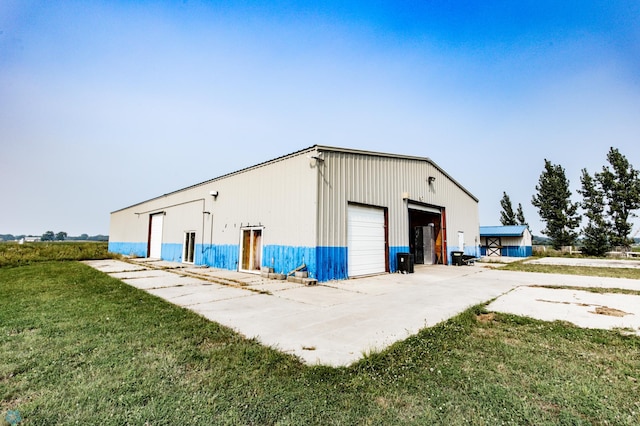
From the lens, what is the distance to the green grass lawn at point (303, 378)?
233cm

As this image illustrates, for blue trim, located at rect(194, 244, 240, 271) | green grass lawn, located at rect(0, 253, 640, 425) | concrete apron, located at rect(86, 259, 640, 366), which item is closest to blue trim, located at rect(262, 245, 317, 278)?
concrete apron, located at rect(86, 259, 640, 366)

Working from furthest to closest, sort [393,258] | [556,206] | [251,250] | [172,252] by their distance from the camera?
[556,206] → [172,252] → [251,250] → [393,258]

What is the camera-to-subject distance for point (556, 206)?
144ft

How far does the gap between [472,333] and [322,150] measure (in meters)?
8.00

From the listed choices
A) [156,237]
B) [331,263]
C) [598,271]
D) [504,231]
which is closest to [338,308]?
[331,263]

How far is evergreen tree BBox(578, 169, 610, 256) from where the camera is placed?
Answer: 36.4 m

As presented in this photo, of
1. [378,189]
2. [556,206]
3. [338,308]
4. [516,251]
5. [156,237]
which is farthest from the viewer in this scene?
[556,206]

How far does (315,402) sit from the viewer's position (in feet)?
8.24

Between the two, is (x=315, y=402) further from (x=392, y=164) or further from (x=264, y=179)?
(x=392, y=164)

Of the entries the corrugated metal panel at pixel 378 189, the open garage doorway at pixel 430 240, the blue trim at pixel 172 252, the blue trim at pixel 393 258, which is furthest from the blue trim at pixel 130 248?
the open garage doorway at pixel 430 240

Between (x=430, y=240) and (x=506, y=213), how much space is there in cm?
4444

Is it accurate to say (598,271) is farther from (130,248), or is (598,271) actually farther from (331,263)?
(130,248)

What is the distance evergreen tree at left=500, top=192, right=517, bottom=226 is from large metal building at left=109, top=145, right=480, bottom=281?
3980 centimetres

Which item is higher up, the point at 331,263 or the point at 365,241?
the point at 365,241
